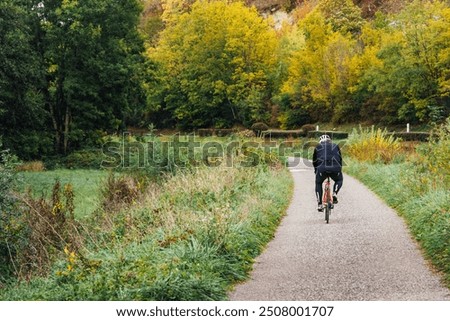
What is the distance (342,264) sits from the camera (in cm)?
840

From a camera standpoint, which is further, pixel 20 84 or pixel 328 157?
pixel 20 84

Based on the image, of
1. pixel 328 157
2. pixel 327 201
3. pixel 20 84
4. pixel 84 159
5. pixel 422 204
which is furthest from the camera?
pixel 84 159

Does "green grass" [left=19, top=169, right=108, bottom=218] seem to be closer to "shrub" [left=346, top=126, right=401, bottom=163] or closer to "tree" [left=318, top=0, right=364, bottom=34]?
"shrub" [left=346, top=126, right=401, bottom=163]

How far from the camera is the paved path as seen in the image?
695cm

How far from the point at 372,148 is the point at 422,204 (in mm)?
14236

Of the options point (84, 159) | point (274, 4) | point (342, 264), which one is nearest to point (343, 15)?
point (274, 4)

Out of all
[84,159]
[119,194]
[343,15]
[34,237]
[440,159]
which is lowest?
[84,159]

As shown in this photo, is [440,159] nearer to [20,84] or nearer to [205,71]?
[20,84]

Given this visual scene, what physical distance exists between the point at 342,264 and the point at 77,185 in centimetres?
1863

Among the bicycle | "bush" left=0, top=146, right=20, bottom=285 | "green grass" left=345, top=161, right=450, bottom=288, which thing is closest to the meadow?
"bush" left=0, top=146, right=20, bottom=285

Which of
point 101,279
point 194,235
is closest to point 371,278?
point 194,235

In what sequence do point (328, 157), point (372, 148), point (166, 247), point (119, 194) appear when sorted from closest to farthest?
1. point (166, 247)
2. point (328, 157)
3. point (119, 194)
4. point (372, 148)

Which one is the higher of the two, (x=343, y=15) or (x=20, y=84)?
(x=343, y=15)

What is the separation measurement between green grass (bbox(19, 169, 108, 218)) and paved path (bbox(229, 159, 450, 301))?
691 cm
